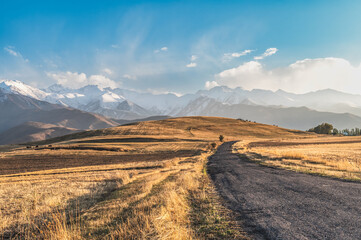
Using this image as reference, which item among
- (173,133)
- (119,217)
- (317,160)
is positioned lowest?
(317,160)

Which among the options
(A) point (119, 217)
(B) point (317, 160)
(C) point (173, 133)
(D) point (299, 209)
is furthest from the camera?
(C) point (173, 133)

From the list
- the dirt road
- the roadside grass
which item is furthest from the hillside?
the dirt road

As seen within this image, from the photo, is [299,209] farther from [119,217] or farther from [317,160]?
[317,160]

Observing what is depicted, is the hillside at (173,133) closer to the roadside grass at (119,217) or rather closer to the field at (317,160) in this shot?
the field at (317,160)

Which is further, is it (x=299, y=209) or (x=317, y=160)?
(x=317, y=160)

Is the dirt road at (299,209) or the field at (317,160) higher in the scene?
the dirt road at (299,209)

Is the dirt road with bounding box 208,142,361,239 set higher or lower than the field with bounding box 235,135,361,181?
higher

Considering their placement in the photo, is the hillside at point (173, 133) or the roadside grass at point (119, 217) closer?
the roadside grass at point (119, 217)

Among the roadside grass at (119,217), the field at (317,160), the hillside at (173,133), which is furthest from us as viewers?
the hillside at (173,133)

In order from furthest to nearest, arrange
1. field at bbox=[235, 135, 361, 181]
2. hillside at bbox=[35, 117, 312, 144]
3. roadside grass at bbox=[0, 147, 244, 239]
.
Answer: hillside at bbox=[35, 117, 312, 144] → field at bbox=[235, 135, 361, 181] → roadside grass at bbox=[0, 147, 244, 239]

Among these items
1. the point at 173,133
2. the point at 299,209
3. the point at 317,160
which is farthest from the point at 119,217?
the point at 173,133

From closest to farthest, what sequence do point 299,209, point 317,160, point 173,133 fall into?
point 299,209 < point 317,160 < point 173,133

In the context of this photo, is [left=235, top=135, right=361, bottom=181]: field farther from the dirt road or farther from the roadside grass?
the roadside grass

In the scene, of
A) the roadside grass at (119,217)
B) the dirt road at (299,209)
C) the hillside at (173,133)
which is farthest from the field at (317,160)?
the hillside at (173,133)
